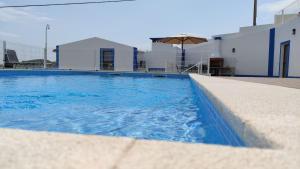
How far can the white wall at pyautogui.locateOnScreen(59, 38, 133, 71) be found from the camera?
63.7ft

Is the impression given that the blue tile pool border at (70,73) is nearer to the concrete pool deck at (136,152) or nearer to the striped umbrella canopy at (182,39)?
the striped umbrella canopy at (182,39)

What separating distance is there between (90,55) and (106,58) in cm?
117

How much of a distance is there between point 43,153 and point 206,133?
2080 millimetres

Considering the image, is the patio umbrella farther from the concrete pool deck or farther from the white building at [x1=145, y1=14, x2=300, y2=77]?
the concrete pool deck

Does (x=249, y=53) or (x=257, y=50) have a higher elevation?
(x=257, y=50)

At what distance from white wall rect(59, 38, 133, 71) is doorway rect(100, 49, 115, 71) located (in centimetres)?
22

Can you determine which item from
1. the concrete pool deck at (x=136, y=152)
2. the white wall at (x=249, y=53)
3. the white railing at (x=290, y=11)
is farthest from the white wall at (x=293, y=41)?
the concrete pool deck at (x=136, y=152)

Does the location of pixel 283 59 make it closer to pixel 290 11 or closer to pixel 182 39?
pixel 290 11

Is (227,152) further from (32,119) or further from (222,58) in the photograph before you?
(222,58)

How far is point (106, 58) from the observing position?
65.6ft

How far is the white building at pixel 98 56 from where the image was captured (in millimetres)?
19375

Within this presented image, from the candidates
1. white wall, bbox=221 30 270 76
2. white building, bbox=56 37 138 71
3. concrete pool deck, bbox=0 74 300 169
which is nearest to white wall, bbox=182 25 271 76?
white wall, bbox=221 30 270 76

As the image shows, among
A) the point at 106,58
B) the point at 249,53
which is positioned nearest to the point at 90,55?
the point at 106,58

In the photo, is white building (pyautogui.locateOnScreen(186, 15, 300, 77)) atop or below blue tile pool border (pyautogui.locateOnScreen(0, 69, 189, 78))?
atop
